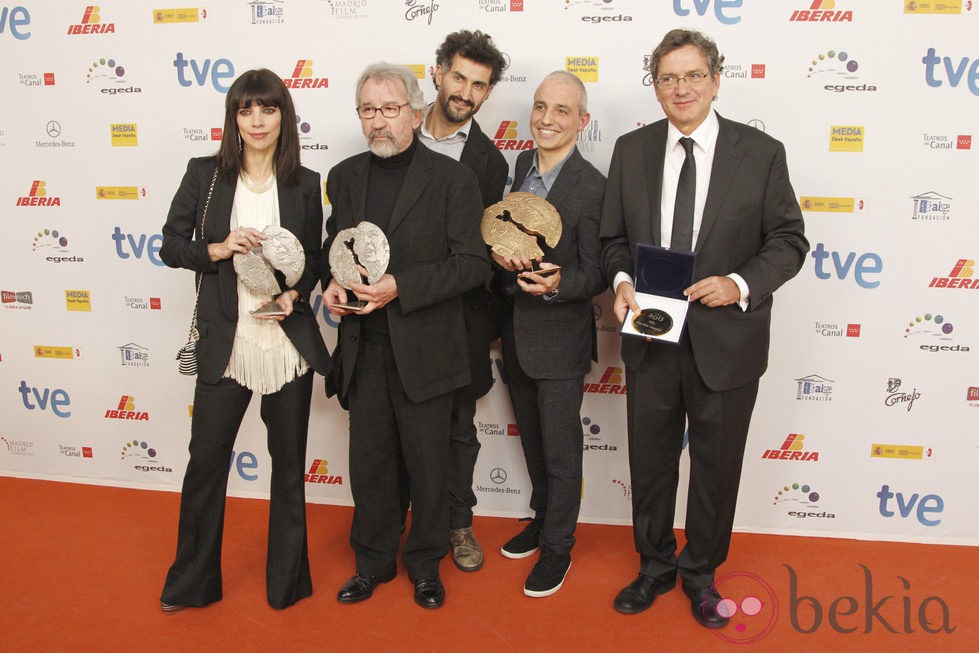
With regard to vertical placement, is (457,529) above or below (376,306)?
below

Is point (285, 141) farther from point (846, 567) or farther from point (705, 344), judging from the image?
point (846, 567)

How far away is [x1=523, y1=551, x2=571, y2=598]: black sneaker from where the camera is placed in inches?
106

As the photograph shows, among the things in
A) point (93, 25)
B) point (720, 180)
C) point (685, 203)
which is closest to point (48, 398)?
point (93, 25)

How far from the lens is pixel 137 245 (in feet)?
11.1

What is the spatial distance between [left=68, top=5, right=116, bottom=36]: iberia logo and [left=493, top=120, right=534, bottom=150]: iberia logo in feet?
5.72

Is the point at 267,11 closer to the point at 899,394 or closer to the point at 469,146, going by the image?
the point at 469,146

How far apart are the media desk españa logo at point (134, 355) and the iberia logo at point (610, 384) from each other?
2.07 m

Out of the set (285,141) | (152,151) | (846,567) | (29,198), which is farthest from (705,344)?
(29,198)

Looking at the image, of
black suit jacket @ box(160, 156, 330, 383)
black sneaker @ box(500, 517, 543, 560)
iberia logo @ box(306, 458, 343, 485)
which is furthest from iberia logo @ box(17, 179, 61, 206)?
black sneaker @ box(500, 517, 543, 560)

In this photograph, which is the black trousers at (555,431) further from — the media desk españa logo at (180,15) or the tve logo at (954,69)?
the media desk españa logo at (180,15)

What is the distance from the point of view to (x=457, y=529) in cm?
297

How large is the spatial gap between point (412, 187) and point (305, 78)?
114 centimetres

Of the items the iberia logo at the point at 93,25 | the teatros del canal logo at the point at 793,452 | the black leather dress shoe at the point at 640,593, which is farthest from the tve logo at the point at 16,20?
the teatros del canal logo at the point at 793,452

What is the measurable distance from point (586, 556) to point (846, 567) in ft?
3.34
